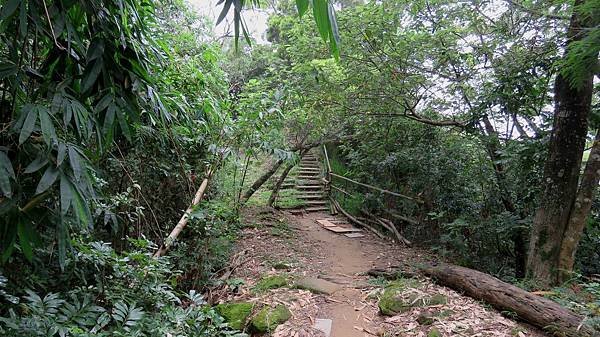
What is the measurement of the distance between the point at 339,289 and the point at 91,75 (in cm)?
292

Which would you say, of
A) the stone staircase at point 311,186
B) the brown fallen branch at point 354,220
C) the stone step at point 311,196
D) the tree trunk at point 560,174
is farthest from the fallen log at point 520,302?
the stone step at point 311,196

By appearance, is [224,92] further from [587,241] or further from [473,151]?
[587,241]

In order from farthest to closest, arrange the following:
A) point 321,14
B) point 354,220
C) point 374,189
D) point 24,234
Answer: point 354,220
point 374,189
point 24,234
point 321,14

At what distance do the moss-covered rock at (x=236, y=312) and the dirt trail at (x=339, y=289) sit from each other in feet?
0.59

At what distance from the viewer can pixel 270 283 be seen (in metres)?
3.42

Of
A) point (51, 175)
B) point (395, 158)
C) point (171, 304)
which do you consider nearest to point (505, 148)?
point (395, 158)

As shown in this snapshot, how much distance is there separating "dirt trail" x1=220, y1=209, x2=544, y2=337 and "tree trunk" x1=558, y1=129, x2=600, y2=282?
3.81 ft

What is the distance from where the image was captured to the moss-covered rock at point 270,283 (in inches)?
131

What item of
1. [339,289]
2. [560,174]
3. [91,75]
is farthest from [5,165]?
[560,174]

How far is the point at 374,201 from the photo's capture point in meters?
7.26

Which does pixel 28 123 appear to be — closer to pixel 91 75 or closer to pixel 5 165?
pixel 5 165

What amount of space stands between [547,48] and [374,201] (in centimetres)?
432

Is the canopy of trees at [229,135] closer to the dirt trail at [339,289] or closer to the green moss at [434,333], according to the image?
the dirt trail at [339,289]

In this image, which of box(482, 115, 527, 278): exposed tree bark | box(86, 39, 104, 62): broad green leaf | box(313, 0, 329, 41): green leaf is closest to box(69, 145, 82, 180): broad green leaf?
box(86, 39, 104, 62): broad green leaf
